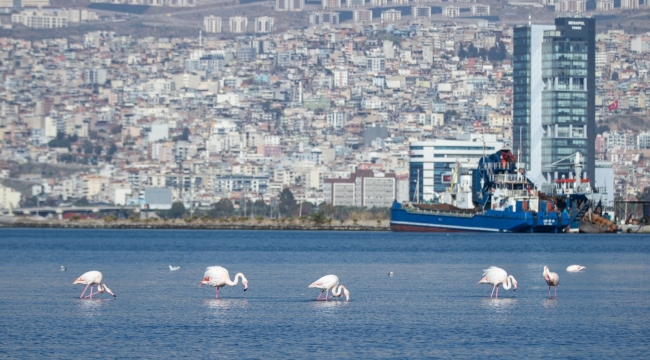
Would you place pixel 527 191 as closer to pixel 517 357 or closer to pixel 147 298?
pixel 147 298

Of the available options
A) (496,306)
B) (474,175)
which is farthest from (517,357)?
(474,175)

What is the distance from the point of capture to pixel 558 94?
15375 cm

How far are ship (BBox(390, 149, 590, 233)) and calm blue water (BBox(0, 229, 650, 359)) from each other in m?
43.2

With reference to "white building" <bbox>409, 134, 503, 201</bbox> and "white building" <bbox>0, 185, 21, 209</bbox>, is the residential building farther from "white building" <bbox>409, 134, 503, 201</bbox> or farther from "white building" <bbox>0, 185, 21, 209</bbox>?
"white building" <bbox>0, 185, 21, 209</bbox>

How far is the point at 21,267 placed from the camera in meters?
50.9

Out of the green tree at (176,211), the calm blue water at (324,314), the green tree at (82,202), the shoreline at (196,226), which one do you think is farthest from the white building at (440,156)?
the calm blue water at (324,314)

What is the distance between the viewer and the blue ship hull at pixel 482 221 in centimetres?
9756

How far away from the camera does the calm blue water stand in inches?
1038

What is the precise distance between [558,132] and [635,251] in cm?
8621

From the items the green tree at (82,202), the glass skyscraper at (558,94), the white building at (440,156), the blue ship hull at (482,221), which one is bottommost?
the green tree at (82,202)

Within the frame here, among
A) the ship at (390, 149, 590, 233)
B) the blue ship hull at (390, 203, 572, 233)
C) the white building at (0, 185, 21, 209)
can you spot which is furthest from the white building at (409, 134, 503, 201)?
the white building at (0, 185, 21, 209)

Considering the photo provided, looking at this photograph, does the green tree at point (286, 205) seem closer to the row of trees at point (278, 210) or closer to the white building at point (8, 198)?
the row of trees at point (278, 210)

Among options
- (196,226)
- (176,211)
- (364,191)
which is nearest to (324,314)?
(196,226)

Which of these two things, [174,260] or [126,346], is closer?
[126,346]
